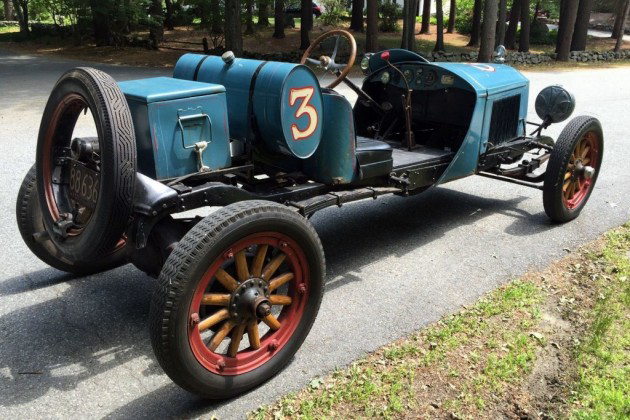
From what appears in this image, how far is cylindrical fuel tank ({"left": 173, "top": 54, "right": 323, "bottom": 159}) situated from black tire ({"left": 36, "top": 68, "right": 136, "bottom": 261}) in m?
0.84

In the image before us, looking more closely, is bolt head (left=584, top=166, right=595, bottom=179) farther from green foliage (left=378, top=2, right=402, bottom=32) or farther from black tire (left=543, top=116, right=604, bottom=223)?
green foliage (left=378, top=2, right=402, bottom=32)

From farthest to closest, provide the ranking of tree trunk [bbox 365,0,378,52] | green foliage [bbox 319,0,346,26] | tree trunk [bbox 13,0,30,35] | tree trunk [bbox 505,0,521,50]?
1. green foliage [bbox 319,0,346,26]
2. tree trunk [bbox 505,0,521,50]
3. tree trunk [bbox 13,0,30,35]
4. tree trunk [bbox 365,0,378,52]

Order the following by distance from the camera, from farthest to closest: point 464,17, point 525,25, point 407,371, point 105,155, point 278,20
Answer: point 464,17 → point 525,25 → point 278,20 → point 407,371 → point 105,155

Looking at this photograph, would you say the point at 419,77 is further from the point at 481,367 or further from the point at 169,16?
the point at 169,16

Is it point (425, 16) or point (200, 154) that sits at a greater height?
point (200, 154)

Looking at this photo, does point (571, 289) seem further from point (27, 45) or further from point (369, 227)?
point (27, 45)

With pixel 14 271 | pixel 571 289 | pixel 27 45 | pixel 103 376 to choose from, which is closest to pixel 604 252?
pixel 571 289

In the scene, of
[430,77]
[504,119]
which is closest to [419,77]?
[430,77]

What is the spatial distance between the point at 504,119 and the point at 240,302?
345 cm

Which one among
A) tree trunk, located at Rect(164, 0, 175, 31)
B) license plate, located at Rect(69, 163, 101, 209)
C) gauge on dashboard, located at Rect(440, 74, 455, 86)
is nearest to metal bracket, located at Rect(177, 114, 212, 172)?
license plate, located at Rect(69, 163, 101, 209)

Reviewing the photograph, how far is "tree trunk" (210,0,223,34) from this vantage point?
19.0 metres

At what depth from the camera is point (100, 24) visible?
21.8 metres

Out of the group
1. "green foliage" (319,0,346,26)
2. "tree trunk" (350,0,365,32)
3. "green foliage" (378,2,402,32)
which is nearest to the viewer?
"green foliage" (319,0,346,26)

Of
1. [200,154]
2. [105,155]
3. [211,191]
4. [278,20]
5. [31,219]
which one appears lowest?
[278,20]
